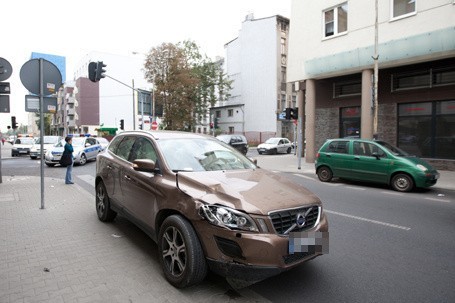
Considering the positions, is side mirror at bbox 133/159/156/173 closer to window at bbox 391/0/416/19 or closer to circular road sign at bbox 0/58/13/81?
circular road sign at bbox 0/58/13/81

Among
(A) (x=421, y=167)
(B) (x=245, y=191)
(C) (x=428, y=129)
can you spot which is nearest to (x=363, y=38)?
(C) (x=428, y=129)

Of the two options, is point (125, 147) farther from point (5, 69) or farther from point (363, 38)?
point (363, 38)

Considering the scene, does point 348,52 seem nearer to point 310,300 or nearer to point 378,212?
point 378,212

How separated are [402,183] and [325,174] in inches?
109

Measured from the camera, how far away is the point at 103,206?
19.0 feet

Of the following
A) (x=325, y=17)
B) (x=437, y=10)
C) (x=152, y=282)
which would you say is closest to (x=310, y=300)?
(x=152, y=282)

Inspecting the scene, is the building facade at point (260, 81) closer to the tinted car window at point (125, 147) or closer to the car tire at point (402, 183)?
the car tire at point (402, 183)

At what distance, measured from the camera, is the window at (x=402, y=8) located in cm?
1395

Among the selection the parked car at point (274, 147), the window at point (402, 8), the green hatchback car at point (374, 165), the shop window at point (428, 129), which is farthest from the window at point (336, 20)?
the parked car at point (274, 147)

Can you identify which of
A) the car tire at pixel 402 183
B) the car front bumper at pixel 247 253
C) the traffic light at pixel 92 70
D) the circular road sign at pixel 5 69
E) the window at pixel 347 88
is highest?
the traffic light at pixel 92 70

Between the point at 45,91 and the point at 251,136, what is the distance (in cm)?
3776

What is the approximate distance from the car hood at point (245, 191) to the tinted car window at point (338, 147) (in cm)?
800

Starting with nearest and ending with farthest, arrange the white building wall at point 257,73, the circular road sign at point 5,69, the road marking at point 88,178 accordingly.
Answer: the circular road sign at point 5,69
the road marking at point 88,178
the white building wall at point 257,73

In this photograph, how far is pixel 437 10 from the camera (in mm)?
12922
